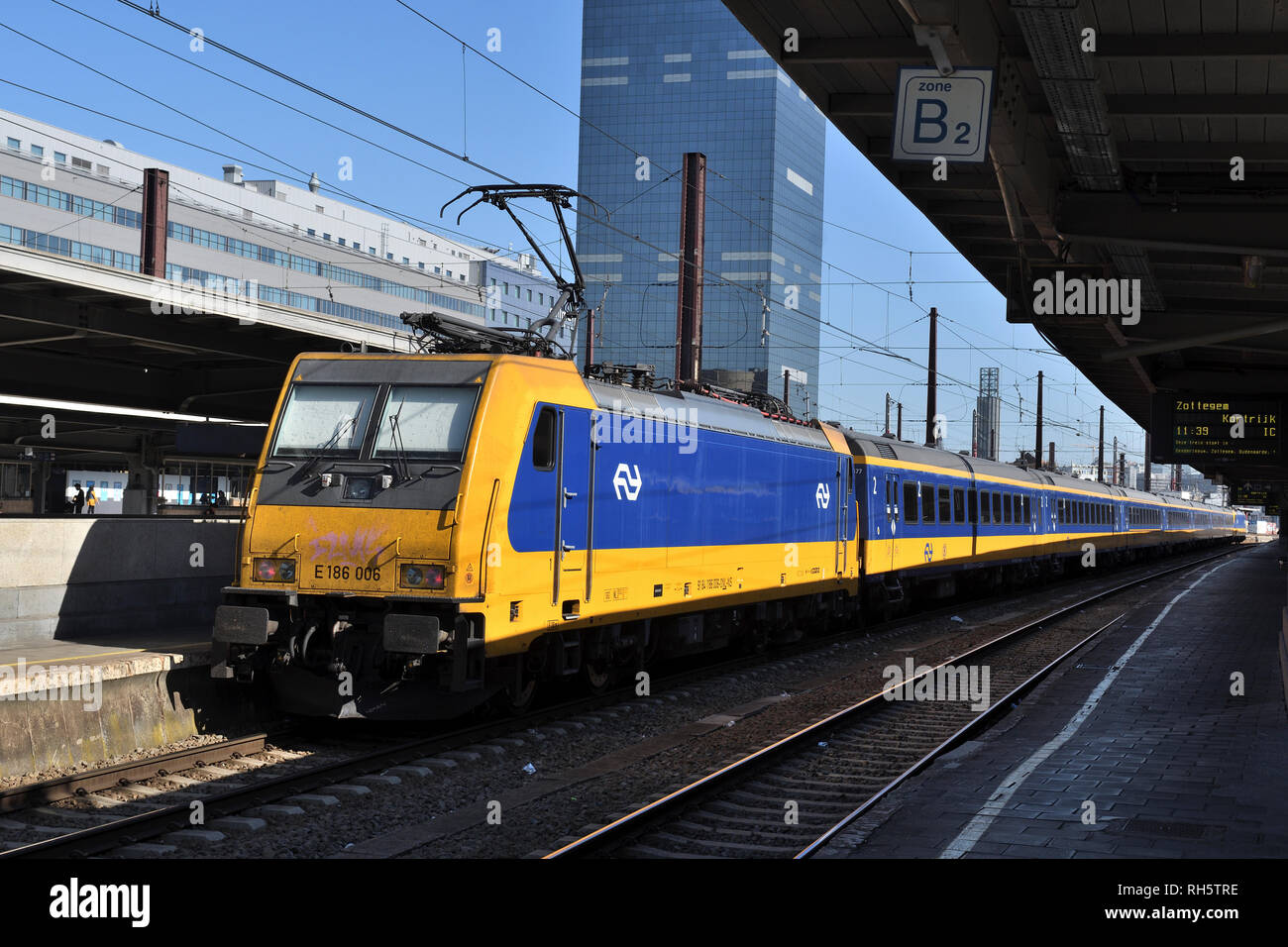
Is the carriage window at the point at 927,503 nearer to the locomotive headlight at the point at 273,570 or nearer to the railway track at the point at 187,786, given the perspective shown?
the railway track at the point at 187,786

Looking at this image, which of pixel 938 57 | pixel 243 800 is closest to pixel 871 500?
pixel 938 57

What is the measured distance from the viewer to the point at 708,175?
128250 mm

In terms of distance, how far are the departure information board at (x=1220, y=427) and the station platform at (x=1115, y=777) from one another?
314 inches

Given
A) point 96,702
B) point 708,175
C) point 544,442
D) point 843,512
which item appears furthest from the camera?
point 708,175

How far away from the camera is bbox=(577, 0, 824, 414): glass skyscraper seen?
397ft

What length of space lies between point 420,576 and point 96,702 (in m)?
2.60

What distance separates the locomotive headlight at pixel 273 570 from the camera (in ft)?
33.1

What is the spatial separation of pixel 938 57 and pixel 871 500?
1272 centimetres
